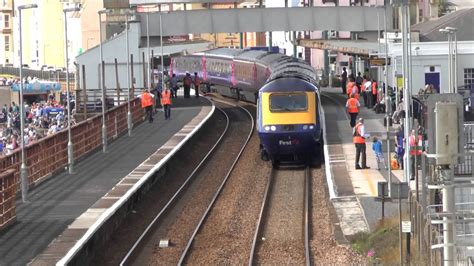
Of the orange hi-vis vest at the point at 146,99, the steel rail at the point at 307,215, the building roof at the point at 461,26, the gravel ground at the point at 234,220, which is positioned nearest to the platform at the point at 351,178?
the steel rail at the point at 307,215

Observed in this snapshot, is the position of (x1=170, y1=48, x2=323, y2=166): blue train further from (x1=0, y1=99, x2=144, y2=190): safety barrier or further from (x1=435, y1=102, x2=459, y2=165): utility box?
(x1=435, y1=102, x2=459, y2=165): utility box

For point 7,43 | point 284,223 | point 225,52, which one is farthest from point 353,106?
point 7,43

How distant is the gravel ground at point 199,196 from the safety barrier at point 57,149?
12.0 ft

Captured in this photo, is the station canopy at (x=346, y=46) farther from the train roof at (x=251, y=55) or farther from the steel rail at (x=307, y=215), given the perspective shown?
the steel rail at (x=307, y=215)

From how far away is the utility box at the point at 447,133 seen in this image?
12031 mm

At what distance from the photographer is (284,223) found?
29828 mm

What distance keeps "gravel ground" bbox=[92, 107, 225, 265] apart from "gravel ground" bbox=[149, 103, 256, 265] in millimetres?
551

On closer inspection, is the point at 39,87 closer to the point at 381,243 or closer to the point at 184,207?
the point at 184,207

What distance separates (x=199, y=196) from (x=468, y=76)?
2277cm

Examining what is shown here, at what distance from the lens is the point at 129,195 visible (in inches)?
1192

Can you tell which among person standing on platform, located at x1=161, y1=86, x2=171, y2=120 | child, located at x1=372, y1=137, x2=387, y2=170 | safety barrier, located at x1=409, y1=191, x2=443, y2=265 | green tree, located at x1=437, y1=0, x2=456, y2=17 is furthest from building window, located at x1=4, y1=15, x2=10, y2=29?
safety barrier, located at x1=409, y1=191, x2=443, y2=265

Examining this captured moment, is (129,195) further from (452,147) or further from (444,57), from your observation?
(444,57)

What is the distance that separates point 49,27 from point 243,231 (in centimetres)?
8747

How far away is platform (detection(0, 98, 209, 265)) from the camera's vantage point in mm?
24312
